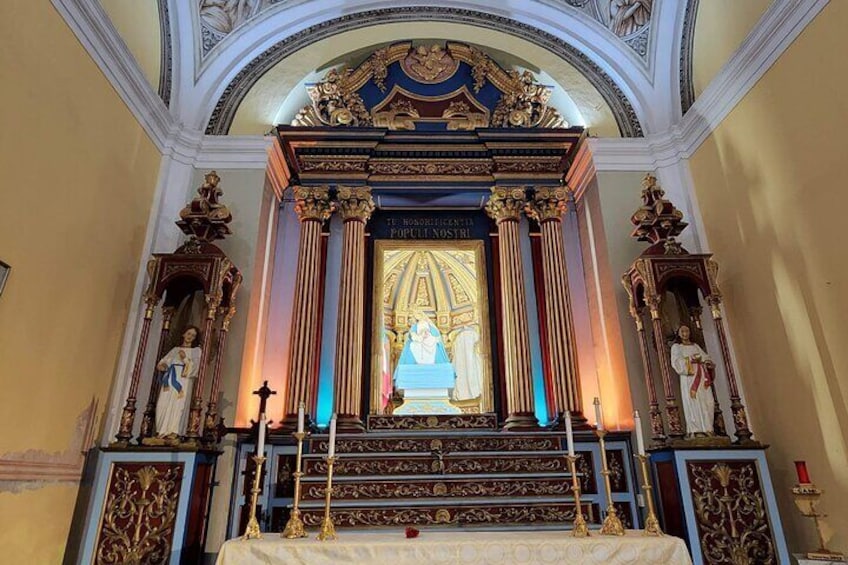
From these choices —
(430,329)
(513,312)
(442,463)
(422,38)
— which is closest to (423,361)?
(430,329)

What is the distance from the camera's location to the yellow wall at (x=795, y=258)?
336cm

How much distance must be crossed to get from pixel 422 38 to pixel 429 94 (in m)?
0.68

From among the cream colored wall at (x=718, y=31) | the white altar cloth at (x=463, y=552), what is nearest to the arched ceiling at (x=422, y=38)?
the cream colored wall at (x=718, y=31)

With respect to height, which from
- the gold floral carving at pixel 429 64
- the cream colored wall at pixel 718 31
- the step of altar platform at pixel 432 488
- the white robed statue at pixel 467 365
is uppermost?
the gold floral carving at pixel 429 64

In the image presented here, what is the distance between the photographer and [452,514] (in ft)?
13.5

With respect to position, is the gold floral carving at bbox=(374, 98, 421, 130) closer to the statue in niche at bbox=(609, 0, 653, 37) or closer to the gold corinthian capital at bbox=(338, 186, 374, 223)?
the gold corinthian capital at bbox=(338, 186, 374, 223)

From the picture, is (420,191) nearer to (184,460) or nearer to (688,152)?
(688,152)

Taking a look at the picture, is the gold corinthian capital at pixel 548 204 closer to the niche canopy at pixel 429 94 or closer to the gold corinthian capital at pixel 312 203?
the niche canopy at pixel 429 94

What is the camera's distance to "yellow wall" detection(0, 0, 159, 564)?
3090mm

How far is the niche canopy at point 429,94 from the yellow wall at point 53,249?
89.1 inches

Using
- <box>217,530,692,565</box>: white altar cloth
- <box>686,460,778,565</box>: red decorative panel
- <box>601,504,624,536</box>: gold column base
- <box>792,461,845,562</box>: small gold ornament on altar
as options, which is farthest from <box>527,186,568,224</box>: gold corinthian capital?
<box>217,530,692,565</box>: white altar cloth

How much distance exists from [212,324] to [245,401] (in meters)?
0.80

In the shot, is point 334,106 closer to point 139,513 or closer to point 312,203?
point 312,203

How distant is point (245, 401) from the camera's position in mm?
4566
